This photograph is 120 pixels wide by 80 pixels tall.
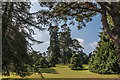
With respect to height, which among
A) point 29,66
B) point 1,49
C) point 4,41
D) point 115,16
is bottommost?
point 29,66

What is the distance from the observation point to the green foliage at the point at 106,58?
40.4 ft

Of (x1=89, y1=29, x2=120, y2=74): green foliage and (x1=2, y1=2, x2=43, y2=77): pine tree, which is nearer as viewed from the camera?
(x1=2, y1=2, x2=43, y2=77): pine tree

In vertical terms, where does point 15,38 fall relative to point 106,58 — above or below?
above

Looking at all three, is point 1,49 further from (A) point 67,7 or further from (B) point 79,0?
(B) point 79,0

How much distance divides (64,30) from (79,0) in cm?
280

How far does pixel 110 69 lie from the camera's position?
1237 centimetres

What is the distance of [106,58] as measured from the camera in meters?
13.5

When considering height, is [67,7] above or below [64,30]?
above

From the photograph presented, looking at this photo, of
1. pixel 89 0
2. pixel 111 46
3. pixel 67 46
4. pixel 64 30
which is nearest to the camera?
pixel 89 0

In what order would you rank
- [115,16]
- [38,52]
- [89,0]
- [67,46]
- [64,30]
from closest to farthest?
[115,16] < [89,0] < [64,30] < [38,52] < [67,46]

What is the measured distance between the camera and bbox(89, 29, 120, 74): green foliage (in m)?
12.3

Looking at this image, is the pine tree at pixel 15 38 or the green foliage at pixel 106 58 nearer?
the pine tree at pixel 15 38

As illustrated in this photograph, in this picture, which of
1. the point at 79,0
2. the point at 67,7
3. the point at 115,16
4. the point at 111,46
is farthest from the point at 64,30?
the point at 111,46

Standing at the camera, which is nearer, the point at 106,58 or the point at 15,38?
the point at 15,38
